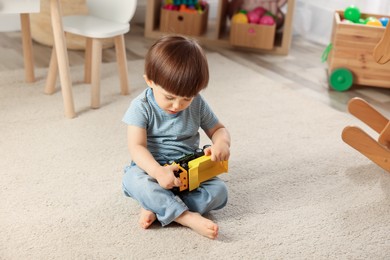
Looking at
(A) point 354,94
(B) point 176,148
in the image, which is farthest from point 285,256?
(A) point 354,94

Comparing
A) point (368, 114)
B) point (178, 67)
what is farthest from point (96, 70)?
point (368, 114)

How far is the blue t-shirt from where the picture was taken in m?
1.43

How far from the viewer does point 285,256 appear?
131 centimetres

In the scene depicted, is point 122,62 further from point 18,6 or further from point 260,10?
point 260,10

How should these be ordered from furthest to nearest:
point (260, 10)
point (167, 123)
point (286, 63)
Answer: point (260, 10)
point (286, 63)
point (167, 123)

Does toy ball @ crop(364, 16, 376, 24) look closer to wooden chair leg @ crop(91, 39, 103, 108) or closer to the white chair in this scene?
the white chair

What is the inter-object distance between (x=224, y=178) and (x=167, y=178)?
0.36m

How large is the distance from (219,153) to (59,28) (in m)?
0.82

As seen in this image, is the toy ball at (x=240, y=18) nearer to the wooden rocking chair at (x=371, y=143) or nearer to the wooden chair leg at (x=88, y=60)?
the wooden chair leg at (x=88, y=60)

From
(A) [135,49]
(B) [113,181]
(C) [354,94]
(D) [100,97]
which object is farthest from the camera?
(A) [135,49]

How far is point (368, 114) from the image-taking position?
6.40 ft

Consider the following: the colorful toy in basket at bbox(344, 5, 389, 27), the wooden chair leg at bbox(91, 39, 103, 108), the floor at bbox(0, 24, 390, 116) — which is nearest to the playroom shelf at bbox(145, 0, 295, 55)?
the floor at bbox(0, 24, 390, 116)

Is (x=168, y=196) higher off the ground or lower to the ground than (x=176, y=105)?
lower

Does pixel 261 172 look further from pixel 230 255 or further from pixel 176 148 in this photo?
pixel 230 255
